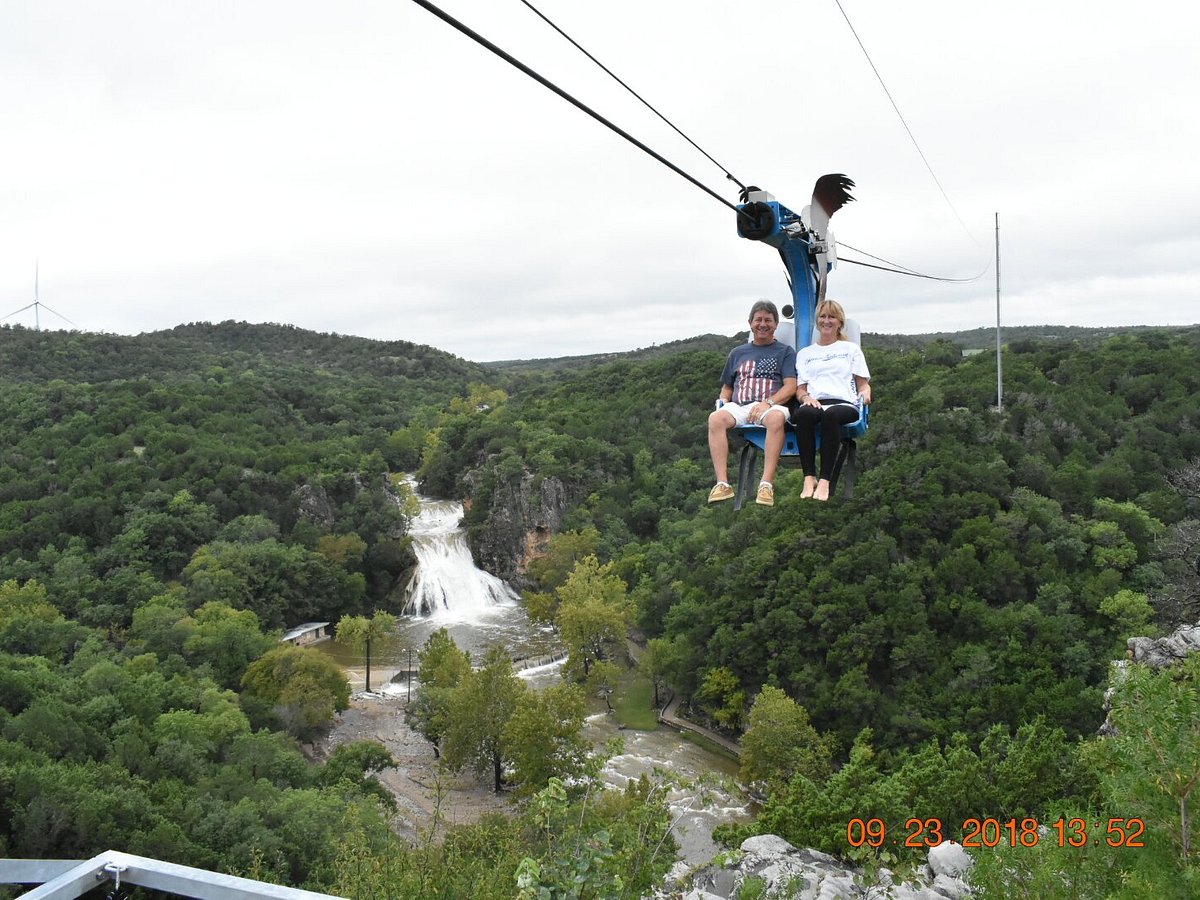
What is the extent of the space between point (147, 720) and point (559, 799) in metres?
23.0

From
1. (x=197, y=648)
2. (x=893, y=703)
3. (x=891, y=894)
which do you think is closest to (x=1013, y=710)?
(x=893, y=703)

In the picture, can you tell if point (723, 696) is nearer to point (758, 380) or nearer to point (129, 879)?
point (758, 380)

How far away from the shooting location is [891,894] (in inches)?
378

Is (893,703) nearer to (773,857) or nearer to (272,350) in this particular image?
(773,857)

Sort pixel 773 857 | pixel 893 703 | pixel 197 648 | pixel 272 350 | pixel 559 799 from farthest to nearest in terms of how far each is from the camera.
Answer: pixel 272 350 → pixel 197 648 → pixel 893 703 → pixel 773 857 → pixel 559 799

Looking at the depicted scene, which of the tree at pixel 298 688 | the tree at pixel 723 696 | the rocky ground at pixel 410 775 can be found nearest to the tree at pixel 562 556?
the rocky ground at pixel 410 775

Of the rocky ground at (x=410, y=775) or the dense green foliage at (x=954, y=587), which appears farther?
the rocky ground at (x=410, y=775)

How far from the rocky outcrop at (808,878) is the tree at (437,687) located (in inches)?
616

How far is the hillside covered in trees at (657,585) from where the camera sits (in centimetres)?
1719

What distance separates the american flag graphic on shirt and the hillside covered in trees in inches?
187

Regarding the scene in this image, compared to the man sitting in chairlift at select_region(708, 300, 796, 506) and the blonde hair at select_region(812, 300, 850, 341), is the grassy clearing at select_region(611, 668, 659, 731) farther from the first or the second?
the blonde hair at select_region(812, 300, 850, 341)

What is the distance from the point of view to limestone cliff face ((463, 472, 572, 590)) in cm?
5200

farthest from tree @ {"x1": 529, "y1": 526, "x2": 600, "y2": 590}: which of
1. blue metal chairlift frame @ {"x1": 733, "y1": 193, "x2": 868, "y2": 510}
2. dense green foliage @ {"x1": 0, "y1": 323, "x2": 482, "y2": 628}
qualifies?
blue metal chairlift frame @ {"x1": 733, "y1": 193, "x2": 868, "y2": 510}

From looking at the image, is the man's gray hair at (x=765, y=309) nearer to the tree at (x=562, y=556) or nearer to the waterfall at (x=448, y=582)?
the tree at (x=562, y=556)
